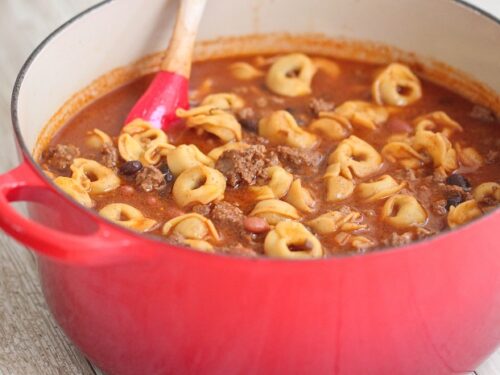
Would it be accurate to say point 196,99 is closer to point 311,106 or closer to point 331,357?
point 311,106

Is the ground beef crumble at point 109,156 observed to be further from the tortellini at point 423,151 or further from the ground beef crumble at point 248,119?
the tortellini at point 423,151

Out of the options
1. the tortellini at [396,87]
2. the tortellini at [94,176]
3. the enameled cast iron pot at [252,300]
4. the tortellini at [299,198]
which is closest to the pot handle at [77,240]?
the enameled cast iron pot at [252,300]

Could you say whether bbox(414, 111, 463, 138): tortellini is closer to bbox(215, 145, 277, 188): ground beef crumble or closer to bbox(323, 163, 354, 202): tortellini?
bbox(323, 163, 354, 202): tortellini

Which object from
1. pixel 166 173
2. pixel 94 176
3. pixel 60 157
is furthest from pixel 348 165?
pixel 60 157

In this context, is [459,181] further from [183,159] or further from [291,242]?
[183,159]

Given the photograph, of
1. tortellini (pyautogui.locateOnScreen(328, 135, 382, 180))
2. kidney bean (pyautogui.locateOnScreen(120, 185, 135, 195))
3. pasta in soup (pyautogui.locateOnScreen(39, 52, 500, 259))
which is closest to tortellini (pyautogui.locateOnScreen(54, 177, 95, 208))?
pasta in soup (pyautogui.locateOnScreen(39, 52, 500, 259))

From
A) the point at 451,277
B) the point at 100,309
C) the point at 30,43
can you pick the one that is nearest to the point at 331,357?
the point at 451,277

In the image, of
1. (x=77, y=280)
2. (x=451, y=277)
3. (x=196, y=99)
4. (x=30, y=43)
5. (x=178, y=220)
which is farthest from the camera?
(x=30, y=43)
